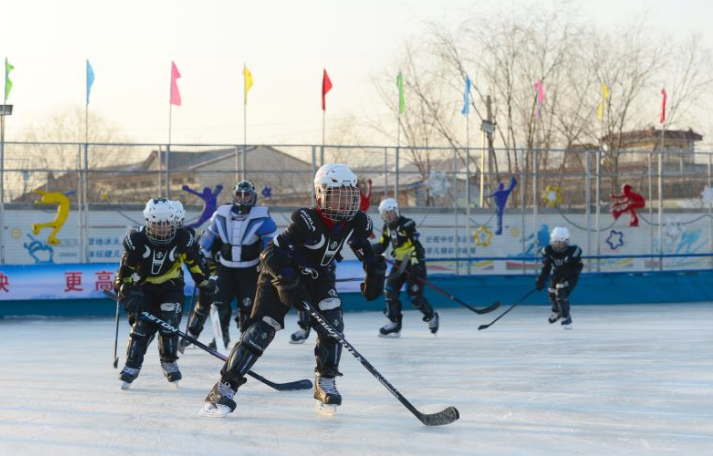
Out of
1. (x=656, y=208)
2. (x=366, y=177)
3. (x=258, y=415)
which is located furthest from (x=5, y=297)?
(x=656, y=208)

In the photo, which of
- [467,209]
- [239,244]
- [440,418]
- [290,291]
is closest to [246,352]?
[290,291]

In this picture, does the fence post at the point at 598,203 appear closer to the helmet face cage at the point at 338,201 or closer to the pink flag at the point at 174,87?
the pink flag at the point at 174,87

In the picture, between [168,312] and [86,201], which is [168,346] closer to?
[168,312]

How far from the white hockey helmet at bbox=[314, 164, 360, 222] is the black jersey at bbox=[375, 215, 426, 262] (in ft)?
15.9

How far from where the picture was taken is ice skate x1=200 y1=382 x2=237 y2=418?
5.19 m

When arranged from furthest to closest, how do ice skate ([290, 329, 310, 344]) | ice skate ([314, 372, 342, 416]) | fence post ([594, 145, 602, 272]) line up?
1. fence post ([594, 145, 602, 272])
2. ice skate ([290, 329, 310, 344])
3. ice skate ([314, 372, 342, 416])

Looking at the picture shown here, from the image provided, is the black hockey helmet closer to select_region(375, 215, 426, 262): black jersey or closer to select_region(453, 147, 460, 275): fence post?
select_region(375, 215, 426, 262): black jersey

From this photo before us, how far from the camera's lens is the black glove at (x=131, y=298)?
6137 millimetres

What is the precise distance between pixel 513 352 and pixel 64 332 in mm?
5174

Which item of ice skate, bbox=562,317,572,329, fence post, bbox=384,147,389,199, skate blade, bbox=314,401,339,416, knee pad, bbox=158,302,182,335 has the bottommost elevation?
ice skate, bbox=562,317,572,329

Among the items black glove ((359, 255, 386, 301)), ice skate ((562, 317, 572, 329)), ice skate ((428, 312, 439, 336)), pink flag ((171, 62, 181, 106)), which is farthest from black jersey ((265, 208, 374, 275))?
pink flag ((171, 62, 181, 106))

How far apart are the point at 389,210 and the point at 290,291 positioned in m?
4.76

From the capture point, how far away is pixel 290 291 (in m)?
5.12

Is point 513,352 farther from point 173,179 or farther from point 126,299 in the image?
point 173,179
